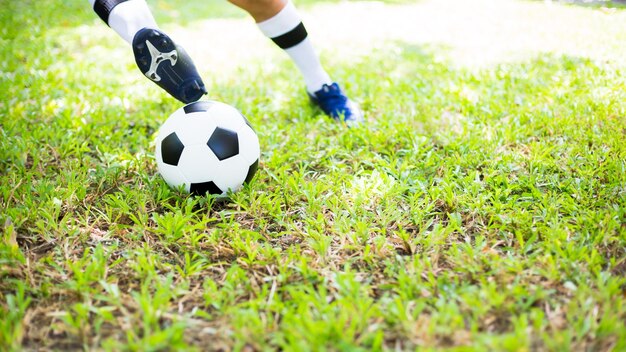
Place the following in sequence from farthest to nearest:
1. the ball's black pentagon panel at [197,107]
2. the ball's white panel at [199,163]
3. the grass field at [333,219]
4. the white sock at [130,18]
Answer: the white sock at [130,18]
the ball's black pentagon panel at [197,107]
the ball's white panel at [199,163]
the grass field at [333,219]

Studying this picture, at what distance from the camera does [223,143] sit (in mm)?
1972

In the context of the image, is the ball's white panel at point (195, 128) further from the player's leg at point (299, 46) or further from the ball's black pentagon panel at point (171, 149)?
the player's leg at point (299, 46)

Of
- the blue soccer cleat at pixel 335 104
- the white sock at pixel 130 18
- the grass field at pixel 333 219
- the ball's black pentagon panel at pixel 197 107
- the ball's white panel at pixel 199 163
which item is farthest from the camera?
the blue soccer cleat at pixel 335 104

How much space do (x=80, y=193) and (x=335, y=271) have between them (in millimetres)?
1264

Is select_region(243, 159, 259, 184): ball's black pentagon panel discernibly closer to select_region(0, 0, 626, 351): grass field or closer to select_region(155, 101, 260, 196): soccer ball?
select_region(155, 101, 260, 196): soccer ball

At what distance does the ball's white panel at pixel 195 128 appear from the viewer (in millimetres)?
1962

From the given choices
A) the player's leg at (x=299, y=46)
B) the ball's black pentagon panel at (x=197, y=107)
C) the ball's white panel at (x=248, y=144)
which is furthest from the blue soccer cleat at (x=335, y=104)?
the ball's black pentagon panel at (x=197, y=107)

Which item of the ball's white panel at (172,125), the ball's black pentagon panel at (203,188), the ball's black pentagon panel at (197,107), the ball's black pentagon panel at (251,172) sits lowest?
the ball's black pentagon panel at (203,188)

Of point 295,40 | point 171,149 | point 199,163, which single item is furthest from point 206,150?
point 295,40

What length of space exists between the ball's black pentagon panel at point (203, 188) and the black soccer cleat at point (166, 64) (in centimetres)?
49

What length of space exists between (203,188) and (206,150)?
18 centimetres

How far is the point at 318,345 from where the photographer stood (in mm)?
1289

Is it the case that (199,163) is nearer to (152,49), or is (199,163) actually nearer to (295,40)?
(152,49)

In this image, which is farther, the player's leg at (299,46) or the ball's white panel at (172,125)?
the player's leg at (299,46)
